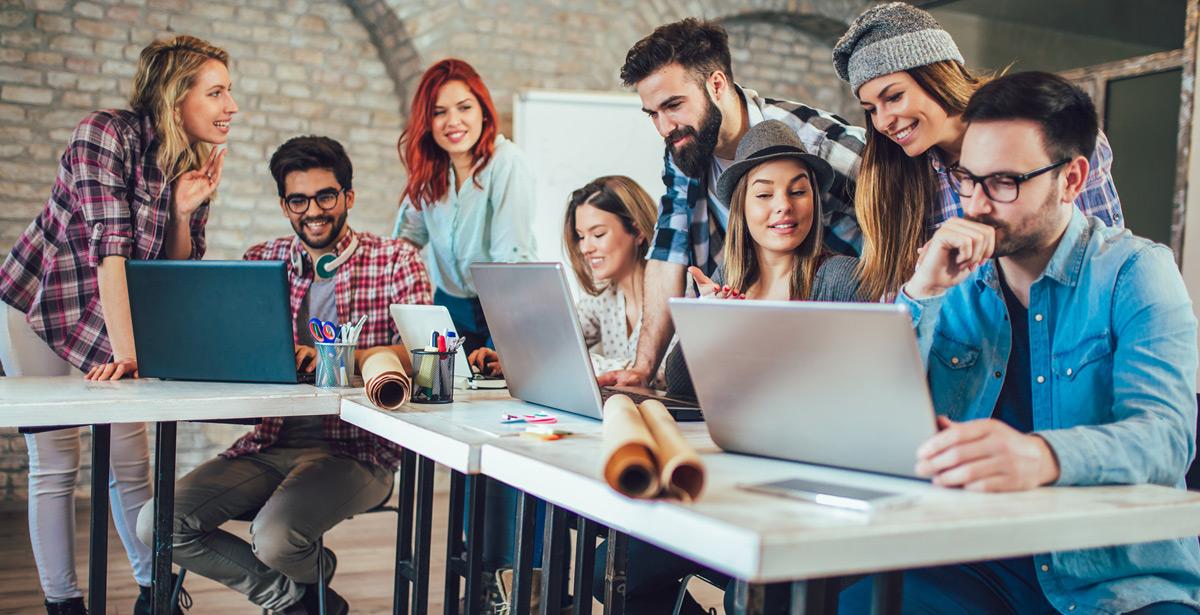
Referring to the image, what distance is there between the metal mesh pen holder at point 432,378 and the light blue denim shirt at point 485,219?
1.39m

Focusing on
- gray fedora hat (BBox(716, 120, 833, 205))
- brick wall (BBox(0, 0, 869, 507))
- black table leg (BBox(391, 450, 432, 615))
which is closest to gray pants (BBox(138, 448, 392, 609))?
black table leg (BBox(391, 450, 432, 615))

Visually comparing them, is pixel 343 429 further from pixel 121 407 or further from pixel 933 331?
pixel 933 331

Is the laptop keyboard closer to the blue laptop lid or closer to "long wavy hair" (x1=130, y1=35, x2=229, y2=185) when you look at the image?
the blue laptop lid

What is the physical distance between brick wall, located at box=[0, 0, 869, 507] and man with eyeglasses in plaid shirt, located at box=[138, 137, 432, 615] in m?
2.05

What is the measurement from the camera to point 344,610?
2.54 metres

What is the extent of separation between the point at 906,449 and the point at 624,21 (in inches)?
171

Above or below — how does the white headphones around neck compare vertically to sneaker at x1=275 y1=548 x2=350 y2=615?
above

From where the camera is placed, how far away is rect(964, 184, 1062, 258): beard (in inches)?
57.4

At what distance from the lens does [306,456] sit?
2.57 meters

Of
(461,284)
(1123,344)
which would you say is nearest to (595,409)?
(1123,344)

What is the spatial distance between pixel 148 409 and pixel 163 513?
31cm

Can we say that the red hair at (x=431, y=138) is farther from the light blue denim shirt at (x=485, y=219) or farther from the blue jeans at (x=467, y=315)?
the blue jeans at (x=467, y=315)

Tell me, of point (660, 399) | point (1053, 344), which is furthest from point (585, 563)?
point (1053, 344)

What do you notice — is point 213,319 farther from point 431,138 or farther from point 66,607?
point 431,138
